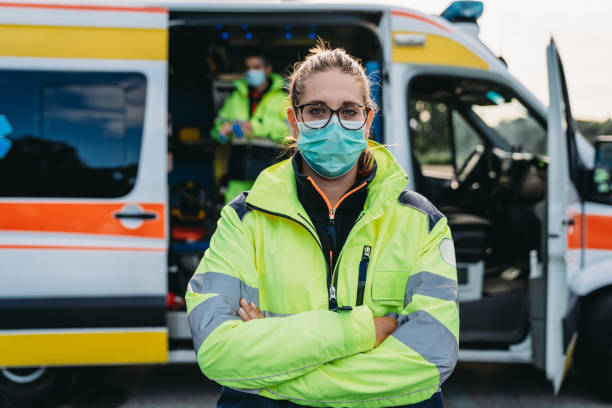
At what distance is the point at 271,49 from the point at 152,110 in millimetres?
2447

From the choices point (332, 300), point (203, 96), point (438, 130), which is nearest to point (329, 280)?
point (332, 300)

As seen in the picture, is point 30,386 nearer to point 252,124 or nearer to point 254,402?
point 252,124

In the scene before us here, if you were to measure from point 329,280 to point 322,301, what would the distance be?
0.20ft

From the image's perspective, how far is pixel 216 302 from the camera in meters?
1.51

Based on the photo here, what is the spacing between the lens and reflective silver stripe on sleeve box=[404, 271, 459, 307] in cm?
149

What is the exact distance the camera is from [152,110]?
10.8 feet

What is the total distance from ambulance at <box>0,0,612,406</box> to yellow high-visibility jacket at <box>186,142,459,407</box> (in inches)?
58.7

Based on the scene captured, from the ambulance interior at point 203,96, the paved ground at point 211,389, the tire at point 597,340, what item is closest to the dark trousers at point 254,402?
the ambulance interior at point 203,96

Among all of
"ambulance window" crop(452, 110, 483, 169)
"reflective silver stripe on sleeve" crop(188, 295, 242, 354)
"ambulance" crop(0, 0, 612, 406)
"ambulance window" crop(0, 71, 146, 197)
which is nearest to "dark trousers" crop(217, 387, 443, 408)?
"reflective silver stripe on sleeve" crop(188, 295, 242, 354)

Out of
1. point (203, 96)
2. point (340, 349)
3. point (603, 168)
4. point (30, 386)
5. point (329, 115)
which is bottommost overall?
point (30, 386)

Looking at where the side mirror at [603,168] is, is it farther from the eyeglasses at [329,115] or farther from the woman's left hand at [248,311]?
the woman's left hand at [248,311]

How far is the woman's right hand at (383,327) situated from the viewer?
1.47m

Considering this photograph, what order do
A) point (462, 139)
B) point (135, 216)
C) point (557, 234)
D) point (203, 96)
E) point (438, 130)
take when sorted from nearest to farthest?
point (557, 234)
point (135, 216)
point (462, 139)
point (438, 130)
point (203, 96)

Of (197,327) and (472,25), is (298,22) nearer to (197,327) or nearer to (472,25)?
(472,25)
